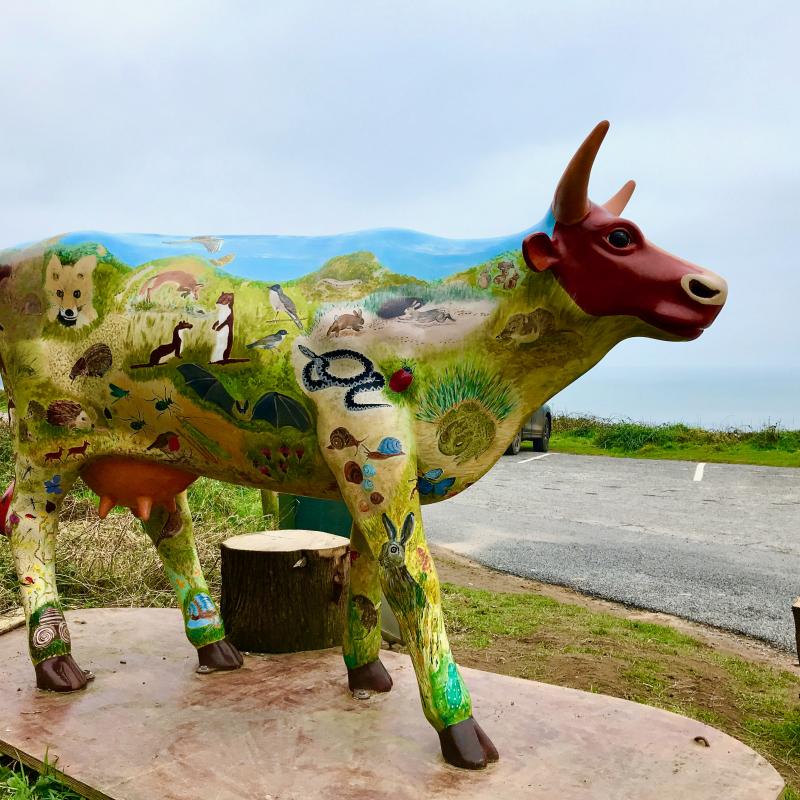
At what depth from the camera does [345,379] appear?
2.72 m

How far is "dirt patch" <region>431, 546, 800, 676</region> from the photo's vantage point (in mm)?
5098

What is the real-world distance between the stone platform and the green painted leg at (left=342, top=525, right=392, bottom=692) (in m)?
0.08

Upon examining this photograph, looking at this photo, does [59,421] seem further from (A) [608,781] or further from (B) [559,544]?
(B) [559,544]

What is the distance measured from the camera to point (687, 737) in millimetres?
2920

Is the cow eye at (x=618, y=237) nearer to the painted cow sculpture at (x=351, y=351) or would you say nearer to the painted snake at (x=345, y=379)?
the painted cow sculpture at (x=351, y=351)

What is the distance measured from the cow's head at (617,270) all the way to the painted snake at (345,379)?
589 mm

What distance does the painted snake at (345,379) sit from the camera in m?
2.70

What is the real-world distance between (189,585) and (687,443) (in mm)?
14781

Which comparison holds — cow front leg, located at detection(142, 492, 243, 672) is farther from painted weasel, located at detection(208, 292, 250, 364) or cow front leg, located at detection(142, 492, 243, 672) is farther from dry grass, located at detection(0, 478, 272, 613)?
dry grass, located at detection(0, 478, 272, 613)

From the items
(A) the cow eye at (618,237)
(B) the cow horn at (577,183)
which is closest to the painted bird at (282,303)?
(B) the cow horn at (577,183)

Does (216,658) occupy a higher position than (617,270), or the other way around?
(617,270)

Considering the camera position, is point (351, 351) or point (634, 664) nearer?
point (351, 351)

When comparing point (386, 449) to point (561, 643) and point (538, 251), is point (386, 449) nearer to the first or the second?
point (538, 251)

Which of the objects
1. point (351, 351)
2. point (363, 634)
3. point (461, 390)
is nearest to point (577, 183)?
point (461, 390)
